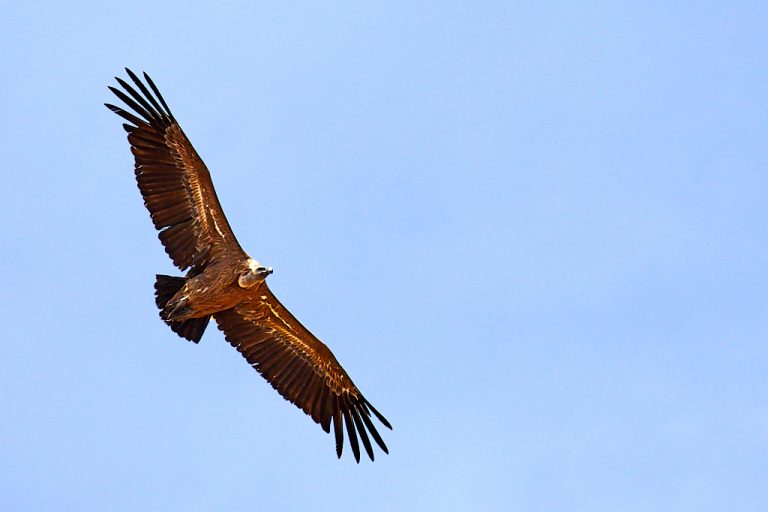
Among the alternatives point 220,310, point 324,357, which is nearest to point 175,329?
point 220,310

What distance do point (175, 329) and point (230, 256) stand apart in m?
1.59

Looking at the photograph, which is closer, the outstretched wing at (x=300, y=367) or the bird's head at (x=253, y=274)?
the bird's head at (x=253, y=274)

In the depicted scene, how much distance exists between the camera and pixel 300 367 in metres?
26.1

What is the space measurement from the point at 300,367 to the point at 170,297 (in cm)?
309

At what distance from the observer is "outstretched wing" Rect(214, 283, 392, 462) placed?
84.5ft

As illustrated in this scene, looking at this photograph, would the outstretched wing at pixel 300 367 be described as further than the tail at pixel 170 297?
Yes

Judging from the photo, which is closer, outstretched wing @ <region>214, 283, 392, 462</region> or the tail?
the tail

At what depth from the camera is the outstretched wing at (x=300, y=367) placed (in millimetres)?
25750

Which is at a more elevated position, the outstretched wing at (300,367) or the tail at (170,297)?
the outstretched wing at (300,367)

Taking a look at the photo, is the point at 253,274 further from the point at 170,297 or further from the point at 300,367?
the point at 300,367

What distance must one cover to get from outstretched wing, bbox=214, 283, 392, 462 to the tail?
1054mm

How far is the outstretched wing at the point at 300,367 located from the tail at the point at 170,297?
1.05 metres

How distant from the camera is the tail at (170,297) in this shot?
79.9 feet

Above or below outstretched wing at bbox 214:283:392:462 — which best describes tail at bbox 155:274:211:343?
below
